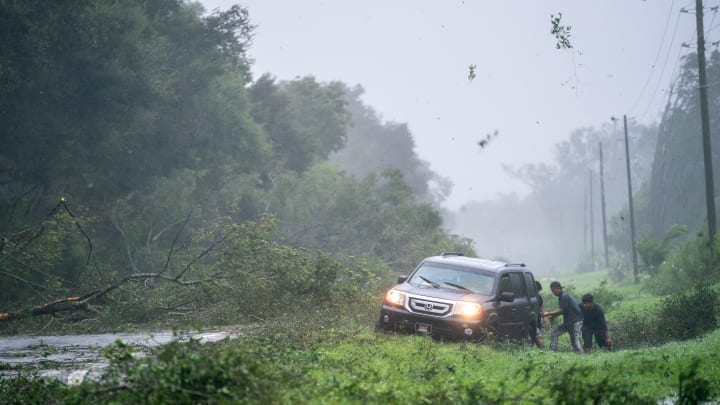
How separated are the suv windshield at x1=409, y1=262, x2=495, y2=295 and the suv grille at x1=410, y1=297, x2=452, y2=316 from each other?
0.86 metres

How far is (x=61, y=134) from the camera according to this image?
25.6 metres

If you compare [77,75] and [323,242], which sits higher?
[77,75]

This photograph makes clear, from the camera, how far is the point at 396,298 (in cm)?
1489

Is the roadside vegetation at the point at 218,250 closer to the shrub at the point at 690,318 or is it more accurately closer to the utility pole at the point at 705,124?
the shrub at the point at 690,318

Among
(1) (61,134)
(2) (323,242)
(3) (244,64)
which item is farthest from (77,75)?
(3) (244,64)

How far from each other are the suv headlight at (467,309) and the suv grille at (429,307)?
0.15 m

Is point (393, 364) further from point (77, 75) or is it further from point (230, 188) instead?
point (230, 188)

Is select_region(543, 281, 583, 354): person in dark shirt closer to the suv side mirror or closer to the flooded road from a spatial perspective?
the suv side mirror

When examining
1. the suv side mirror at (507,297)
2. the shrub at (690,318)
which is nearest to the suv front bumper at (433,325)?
the suv side mirror at (507,297)

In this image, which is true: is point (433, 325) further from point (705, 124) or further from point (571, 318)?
point (705, 124)

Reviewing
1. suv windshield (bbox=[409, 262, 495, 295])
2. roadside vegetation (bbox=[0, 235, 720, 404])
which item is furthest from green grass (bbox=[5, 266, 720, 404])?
suv windshield (bbox=[409, 262, 495, 295])

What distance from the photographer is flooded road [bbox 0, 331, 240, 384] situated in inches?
438

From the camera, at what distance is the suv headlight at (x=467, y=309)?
559 inches

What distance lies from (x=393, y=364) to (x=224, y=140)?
2723 centimetres
